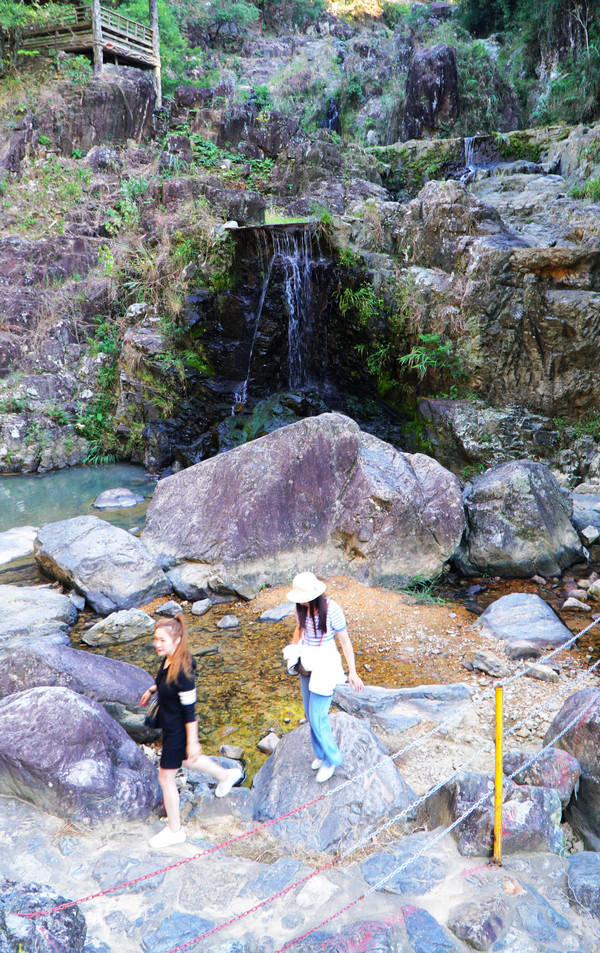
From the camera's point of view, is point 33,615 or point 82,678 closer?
point 82,678

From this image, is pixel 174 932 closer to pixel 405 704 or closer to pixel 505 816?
pixel 505 816

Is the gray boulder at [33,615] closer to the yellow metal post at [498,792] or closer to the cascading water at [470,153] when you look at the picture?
the yellow metal post at [498,792]

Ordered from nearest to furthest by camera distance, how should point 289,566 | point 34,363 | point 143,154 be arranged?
point 289,566
point 34,363
point 143,154

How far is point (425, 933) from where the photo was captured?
8.35ft

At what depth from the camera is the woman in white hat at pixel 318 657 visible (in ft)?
11.8

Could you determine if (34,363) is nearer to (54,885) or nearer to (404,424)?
(404,424)

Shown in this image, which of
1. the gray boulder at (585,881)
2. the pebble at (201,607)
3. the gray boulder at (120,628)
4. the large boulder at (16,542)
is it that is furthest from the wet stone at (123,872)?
the large boulder at (16,542)

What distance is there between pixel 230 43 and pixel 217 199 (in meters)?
18.7

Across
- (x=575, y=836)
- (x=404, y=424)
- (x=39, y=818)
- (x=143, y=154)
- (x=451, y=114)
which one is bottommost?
(x=575, y=836)

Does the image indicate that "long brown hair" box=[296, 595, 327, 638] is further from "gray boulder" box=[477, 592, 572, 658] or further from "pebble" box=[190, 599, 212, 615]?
"pebble" box=[190, 599, 212, 615]

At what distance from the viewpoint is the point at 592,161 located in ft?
44.2

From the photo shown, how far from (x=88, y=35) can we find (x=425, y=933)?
23851 millimetres

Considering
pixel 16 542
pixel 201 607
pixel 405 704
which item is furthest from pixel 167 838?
pixel 16 542

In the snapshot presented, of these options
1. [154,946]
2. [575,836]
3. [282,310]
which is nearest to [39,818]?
[154,946]
